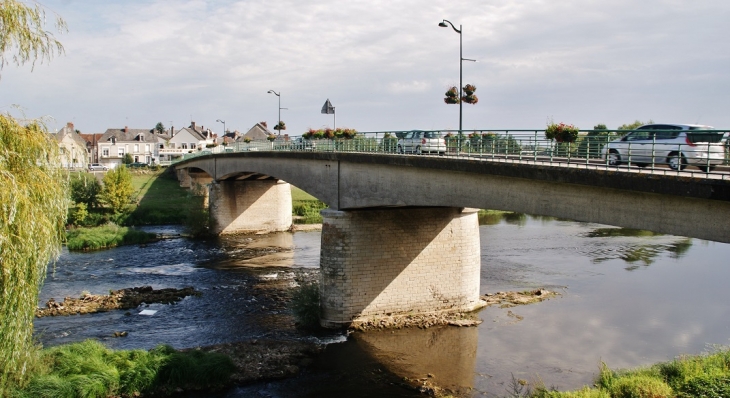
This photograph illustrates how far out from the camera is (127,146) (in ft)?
359

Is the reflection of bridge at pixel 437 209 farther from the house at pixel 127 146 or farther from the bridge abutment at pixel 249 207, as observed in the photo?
the house at pixel 127 146

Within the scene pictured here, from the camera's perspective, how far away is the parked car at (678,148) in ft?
40.0

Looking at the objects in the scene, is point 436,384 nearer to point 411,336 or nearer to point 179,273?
point 411,336

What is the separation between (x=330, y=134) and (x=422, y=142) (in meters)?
9.90

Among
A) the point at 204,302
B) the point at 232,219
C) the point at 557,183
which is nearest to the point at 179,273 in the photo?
the point at 204,302

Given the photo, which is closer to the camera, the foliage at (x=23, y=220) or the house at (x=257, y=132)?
the foliage at (x=23, y=220)

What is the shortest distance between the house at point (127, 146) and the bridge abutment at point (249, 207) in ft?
202

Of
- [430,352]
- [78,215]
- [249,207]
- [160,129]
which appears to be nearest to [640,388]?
[430,352]

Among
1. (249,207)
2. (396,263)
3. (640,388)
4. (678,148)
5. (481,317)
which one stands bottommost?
(481,317)

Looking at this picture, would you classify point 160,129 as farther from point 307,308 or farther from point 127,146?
point 307,308

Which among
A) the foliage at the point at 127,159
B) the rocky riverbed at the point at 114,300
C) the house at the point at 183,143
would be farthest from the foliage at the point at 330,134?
the house at the point at 183,143

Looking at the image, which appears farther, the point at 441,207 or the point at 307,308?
the point at 441,207

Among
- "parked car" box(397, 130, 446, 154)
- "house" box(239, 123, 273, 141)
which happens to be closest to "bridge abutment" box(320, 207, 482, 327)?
"parked car" box(397, 130, 446, 154)

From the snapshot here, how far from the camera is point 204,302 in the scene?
26.5 m
